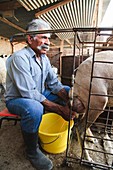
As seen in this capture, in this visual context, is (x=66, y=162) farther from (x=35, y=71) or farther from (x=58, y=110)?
(x=35, y=71)

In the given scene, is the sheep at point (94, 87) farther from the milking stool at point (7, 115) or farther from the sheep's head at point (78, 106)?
the milking stool at point (7, 115)

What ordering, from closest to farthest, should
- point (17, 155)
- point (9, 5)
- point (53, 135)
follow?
1. point (53, 135)
2. point (17, 155)
3. point (9, 5)

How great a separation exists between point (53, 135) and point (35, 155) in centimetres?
28

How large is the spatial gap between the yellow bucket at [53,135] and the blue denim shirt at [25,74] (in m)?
0.38

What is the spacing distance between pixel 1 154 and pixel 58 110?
2.81 ft

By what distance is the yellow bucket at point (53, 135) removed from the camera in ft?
5.00

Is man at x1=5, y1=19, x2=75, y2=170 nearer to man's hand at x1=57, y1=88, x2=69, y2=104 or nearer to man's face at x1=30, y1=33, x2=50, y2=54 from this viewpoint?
man's face at x1=30, y1=33, x2=50, y2=54

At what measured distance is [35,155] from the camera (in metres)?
1.49

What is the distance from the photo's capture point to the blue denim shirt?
1.42 m

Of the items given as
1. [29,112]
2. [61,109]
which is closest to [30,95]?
[29,112]

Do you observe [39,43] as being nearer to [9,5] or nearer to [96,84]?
[96,84]

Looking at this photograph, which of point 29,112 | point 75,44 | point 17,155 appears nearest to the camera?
point 75,44

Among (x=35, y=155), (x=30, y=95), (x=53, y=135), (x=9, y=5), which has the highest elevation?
(x=9, y=5)

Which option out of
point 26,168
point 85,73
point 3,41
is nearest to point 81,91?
point 85,73
